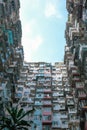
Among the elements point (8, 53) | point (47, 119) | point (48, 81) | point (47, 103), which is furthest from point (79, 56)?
point (8, 53)

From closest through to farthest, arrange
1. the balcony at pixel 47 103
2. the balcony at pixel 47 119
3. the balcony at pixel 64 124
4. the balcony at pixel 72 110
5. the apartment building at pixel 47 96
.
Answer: the balcony at pixel 47 119
the balcony at pixel 64 124
the apartment building at pixel 47 96
the balcony at pixel 72 110
the balcony at pixel 47 103

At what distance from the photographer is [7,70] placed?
74.6m

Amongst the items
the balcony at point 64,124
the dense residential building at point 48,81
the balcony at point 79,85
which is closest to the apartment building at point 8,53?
the dense residential building at point 48,81

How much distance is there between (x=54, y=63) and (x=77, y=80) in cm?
2697

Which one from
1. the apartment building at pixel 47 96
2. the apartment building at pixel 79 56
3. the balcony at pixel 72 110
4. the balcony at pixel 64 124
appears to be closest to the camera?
the balcony at pixel 64 124

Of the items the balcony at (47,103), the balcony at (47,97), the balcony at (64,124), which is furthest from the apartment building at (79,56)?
the balcony at (47,103)

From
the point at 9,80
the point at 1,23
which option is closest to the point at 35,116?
the point at 9,80

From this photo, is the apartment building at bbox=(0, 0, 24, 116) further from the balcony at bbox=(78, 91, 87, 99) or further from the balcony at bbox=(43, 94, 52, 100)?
the balcony at bbox=(78, 91, 87, 99)

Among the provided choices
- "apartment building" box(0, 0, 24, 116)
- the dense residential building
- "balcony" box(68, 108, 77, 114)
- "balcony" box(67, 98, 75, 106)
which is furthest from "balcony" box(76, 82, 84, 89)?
"apartment building" box(0, 0, 24, 116)

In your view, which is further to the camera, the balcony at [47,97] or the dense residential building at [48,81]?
the balcony at [47,97]

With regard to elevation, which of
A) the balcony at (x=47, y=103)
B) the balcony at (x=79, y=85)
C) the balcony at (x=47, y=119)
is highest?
the balcony at (x=79, y=85)

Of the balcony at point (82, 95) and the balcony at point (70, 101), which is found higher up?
the balcony at point (82, 95)

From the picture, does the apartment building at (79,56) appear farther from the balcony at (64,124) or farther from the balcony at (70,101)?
the balcony at (64,124)

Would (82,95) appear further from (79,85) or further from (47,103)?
(47,103)
